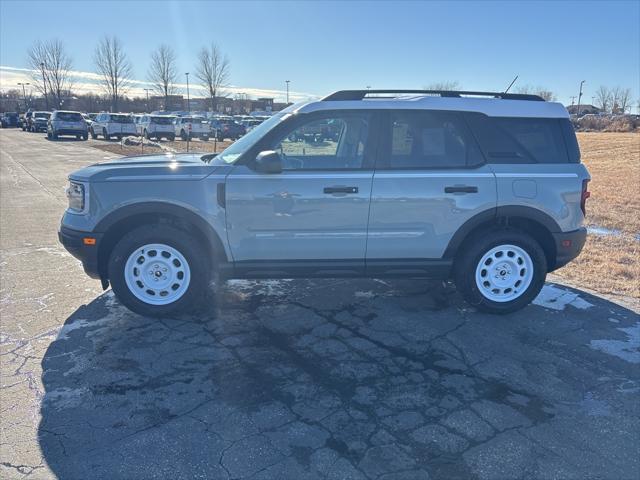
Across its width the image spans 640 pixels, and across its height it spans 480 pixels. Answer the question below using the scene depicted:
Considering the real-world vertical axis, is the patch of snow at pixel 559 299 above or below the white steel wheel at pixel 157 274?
below

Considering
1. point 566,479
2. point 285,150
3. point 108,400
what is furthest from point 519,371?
point 108,400

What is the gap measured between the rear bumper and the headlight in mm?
4340

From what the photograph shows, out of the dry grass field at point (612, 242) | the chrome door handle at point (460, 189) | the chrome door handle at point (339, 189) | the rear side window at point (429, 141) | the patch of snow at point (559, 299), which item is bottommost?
the patch of snow at point (559, 299)

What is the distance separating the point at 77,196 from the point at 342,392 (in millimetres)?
2899

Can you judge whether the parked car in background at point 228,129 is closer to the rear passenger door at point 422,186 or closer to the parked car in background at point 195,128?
the parked car in background at point 195,128

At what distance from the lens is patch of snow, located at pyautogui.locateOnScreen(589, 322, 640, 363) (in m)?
4.03

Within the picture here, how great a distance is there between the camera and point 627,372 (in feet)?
12.4

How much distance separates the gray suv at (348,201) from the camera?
432cm

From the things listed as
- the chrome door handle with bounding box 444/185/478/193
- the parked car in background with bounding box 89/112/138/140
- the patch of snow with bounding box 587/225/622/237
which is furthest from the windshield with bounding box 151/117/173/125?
the chrome door handle with bounding box 444/185/478/193

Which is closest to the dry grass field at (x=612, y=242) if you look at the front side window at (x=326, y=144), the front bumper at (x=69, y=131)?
the front side window at (x=326, y=144)

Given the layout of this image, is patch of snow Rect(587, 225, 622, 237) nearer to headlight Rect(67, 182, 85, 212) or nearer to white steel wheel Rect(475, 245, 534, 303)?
white steel wheel Rect(475, 245, 534, 303)

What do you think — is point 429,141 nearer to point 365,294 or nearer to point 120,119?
point 365,294

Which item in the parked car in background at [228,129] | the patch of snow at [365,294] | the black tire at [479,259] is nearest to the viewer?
the black tire at [479,259]

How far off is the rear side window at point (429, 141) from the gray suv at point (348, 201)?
11 millimetres
